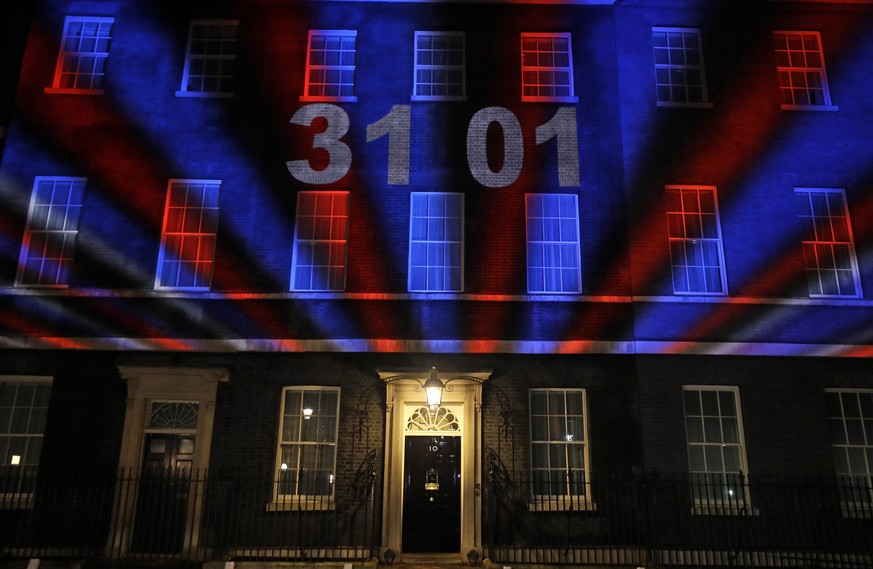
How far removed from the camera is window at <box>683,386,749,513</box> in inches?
480

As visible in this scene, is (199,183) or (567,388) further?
(199,183)

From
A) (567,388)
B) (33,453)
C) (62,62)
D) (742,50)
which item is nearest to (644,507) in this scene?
(567,388)

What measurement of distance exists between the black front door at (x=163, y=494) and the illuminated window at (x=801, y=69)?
48.2 feet

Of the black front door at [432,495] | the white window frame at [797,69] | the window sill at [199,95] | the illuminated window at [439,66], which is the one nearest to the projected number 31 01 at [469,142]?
the illuminated window at [439,66]

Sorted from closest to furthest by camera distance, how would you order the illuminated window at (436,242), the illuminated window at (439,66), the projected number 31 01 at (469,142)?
the illuminated window at (436,242), the projected number 31 01 at (469,142), the illuminated window at (439,66)

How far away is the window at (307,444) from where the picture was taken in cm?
1226

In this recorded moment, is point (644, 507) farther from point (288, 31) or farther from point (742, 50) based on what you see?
point (288, 31)

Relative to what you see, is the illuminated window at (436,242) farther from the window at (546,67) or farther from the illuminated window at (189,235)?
the illuminated window at (189,235)

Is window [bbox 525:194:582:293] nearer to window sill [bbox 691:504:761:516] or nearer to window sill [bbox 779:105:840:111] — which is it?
window sill [bbox 691:504:761:516]

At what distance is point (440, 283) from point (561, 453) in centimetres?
410

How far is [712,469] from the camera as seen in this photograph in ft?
40.9

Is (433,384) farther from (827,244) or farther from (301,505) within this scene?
(827,244)

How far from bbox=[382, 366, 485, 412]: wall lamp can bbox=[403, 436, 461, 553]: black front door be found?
82cm

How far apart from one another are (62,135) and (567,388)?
39.3 ft
